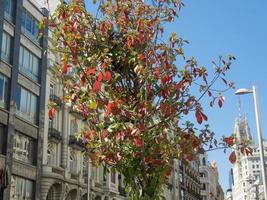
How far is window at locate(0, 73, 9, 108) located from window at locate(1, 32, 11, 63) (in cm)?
132

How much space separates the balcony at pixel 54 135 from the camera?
3678 cm

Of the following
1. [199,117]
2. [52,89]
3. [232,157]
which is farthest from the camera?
[52,89]

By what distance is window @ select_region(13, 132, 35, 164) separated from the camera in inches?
1251

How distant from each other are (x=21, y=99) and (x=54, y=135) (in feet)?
16.3

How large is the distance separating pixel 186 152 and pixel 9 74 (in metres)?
22.6

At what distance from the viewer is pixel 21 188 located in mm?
31734

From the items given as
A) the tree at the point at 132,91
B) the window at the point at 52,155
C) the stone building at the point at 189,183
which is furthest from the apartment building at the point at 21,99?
the stone building at the point at 189,183

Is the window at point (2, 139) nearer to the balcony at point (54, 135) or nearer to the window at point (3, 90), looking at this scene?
the window at point (3, 90)

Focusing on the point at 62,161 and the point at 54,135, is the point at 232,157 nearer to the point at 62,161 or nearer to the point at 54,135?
the point at 54,135

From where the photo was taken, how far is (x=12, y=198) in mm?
30281

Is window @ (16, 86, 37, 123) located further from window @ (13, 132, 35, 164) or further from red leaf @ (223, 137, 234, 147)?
red leaf @ (223, 137, 234, 147)

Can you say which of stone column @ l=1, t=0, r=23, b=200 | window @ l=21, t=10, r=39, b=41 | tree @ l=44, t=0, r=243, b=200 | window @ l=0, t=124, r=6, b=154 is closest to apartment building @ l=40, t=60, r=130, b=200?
window @ l=21, t=10, r=39, b=41

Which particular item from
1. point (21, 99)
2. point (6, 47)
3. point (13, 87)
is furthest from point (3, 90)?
point (6, 47)

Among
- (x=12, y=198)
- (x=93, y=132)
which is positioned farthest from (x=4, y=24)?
(x=93, y=132)
